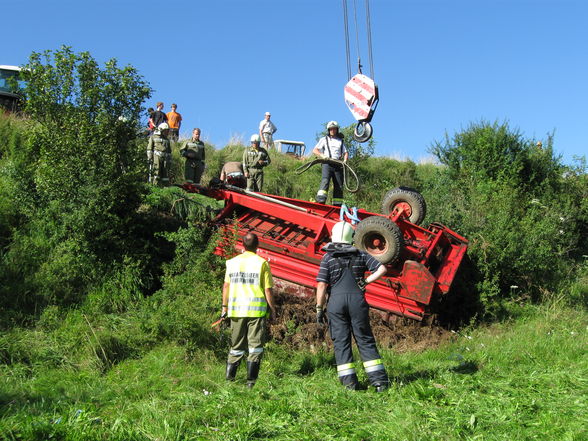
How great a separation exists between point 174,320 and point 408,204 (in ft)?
14.4

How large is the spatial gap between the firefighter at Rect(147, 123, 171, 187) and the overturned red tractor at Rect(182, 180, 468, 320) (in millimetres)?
1248

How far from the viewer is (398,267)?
27.9 ft

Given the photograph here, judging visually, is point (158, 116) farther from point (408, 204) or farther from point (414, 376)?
point (414, 376)

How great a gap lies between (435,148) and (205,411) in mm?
12289

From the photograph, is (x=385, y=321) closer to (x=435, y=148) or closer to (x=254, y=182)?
(x=254, y=182)

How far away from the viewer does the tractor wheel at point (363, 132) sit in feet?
35.3

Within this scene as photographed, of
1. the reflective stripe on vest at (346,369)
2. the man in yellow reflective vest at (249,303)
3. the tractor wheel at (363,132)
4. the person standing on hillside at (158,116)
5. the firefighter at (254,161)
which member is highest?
the person standing on hillside at (158,116)

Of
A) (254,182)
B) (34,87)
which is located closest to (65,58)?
(34,87)

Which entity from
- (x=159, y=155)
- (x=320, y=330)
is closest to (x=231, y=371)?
(x=320, y=330)

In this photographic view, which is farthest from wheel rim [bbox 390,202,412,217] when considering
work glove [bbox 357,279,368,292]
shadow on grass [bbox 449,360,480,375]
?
work glove [bbox 357,279,368,292]

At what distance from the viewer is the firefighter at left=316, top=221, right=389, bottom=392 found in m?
5.61

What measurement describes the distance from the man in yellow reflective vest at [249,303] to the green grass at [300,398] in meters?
0.32

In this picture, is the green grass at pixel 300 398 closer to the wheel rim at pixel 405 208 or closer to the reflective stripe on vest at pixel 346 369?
the reflective stripe on vest at pixel 346 369

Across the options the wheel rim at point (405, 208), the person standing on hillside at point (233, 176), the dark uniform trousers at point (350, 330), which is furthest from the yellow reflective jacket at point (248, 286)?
the person standing on hillside at point (233, 176)
